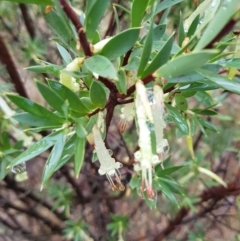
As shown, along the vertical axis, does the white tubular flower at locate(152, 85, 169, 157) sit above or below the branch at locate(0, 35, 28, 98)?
above

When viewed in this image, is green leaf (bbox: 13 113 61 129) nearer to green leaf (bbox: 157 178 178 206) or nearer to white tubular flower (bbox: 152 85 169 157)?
white tubular flower (bbox: 152 85 169 157)

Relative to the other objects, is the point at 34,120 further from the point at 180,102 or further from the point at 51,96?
the point at 180,102

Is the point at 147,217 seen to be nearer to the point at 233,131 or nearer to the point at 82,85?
the point at 233,131

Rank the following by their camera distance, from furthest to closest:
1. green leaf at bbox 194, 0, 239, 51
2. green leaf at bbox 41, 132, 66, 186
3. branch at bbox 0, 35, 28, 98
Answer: branch at bbox 0, 35, 28, 98, green leaf at bbox 41, 132, 66, 186, green leaf at bbox 194, 0, 239, 51

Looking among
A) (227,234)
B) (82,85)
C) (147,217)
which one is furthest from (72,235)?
Result: (227,234)

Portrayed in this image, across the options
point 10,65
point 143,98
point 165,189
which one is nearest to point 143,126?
point 143,98

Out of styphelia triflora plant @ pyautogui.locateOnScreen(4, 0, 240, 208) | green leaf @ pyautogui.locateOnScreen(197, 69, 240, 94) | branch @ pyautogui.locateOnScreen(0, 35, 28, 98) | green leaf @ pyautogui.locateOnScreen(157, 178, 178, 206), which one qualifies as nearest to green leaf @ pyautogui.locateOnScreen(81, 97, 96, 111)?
styphelia triflora plant @ pyautogui.locateOnScreen(4, 0, 240, 208)
